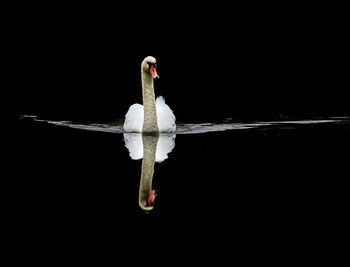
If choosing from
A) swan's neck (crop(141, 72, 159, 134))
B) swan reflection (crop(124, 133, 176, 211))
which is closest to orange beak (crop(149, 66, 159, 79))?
swan's neck (crop(141, 72, 159, 134))

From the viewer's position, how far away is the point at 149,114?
1116 cm

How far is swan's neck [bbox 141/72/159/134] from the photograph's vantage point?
11.1 meters

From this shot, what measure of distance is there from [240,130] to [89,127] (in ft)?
9.44

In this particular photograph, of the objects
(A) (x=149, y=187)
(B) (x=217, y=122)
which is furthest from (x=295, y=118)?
(A) (x=149, y=187)

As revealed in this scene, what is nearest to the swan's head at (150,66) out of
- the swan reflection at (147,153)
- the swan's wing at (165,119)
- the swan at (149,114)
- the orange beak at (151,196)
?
the swan at (149,114)

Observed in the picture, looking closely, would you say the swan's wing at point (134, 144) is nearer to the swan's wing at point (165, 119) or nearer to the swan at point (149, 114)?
the swan at point (149, 114)

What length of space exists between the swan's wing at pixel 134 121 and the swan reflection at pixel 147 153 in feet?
0.46

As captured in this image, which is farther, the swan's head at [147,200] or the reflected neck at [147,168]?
the reflected neck at [147,168]

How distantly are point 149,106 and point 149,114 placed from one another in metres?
0.21

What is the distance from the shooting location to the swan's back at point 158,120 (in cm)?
1117

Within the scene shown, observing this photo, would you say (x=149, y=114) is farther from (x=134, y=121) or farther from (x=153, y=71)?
(x=153, y=71)

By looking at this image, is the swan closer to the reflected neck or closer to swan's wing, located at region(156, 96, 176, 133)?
swan's wing, located at region(156, 96, 176, 133)

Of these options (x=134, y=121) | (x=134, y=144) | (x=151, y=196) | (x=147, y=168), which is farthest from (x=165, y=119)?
(x=151, y=196)

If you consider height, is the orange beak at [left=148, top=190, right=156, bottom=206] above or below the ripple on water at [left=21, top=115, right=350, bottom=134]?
below
